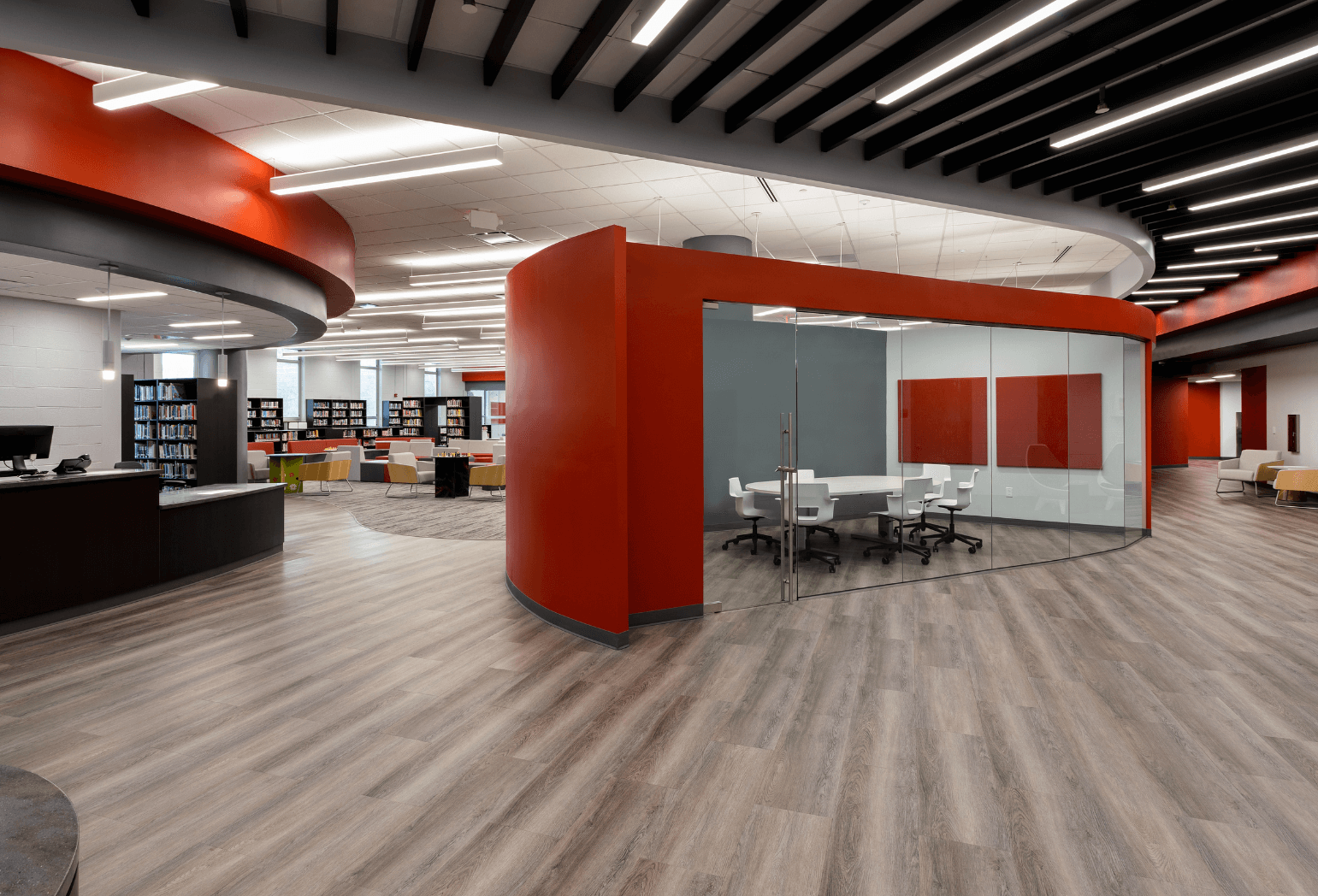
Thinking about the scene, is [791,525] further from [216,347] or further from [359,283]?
[216,347]

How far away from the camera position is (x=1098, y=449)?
752 cm

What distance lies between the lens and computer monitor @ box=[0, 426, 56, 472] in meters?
5.62

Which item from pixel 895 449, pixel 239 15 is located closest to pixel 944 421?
pixel 895 449

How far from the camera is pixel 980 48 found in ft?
12.4

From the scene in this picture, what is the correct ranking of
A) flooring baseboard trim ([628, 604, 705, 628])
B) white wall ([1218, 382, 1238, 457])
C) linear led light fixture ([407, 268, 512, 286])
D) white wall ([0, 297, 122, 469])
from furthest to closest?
1. white wall ([1218, 382, 1238, 457])
2. linear led light fixture ([407, 268, 512, 286])
3. white wall ([0, 297, 122, 469])
4. flooring baseboard trim ([628, 604, 705, 628])

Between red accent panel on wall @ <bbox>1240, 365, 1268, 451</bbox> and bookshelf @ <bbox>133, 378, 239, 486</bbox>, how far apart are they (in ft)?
74.1

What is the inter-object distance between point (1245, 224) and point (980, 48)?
6033mm

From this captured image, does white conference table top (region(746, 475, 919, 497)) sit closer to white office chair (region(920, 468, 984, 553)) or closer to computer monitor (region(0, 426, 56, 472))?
white office chair (region(920, 468, 984, 553))

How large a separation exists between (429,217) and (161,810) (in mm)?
6686

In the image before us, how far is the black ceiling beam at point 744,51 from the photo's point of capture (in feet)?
11.8

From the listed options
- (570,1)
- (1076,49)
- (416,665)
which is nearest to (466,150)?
(570,1)

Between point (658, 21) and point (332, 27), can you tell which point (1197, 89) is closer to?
point (658, 21)

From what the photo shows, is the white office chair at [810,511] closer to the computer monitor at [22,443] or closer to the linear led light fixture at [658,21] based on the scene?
the linear led light fixture at [658,21]

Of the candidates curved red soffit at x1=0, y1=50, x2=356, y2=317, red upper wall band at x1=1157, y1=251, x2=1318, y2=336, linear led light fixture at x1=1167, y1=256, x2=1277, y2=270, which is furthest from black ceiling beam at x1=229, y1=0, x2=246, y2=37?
red upper wall band at x1=1157, y1=251, x2=1318, y2=336
